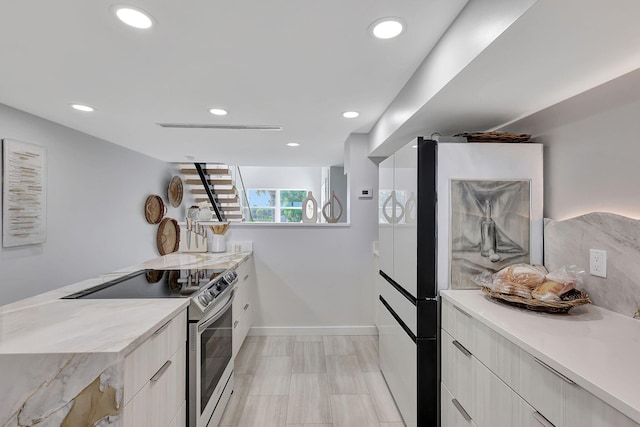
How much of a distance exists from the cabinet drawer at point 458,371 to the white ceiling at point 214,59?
1474 millimetres

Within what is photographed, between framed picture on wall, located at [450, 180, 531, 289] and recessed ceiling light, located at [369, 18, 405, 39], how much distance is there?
0.81 m

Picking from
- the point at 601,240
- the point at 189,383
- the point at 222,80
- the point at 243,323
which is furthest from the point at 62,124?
the point at 601,240

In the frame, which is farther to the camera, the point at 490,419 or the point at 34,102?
the point at 34,102

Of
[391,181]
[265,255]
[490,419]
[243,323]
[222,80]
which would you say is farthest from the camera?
[265,255]

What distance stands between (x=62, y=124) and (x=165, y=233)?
239 cm

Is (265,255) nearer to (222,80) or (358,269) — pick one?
(358,269)

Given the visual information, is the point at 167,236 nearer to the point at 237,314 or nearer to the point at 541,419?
the point at 237,314

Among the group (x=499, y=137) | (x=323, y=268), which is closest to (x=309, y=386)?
(x=323, y=268)

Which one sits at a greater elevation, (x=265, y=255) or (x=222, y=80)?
(x=222, y=80)

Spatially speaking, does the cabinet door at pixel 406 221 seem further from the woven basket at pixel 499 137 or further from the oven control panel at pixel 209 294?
the oven control panel at pixel 209 294

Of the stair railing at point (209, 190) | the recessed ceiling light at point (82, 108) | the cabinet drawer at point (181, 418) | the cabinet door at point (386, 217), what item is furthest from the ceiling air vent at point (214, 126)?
the stair railing at point (209, 190)

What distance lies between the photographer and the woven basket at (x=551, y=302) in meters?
1.22

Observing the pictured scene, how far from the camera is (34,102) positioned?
7.81ft

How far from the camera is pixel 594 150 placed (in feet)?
4.66
